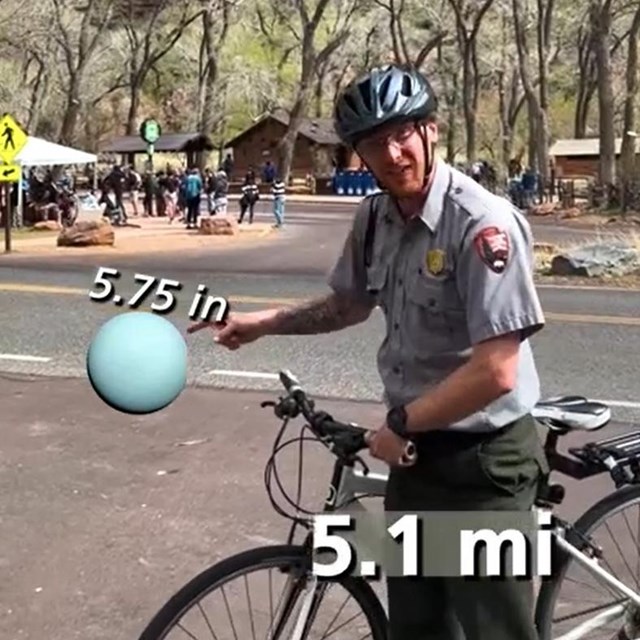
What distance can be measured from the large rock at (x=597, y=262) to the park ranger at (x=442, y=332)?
44.8ft

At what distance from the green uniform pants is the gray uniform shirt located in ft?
0.21

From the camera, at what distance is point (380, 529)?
2.67m

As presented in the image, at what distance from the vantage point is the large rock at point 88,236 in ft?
72.9

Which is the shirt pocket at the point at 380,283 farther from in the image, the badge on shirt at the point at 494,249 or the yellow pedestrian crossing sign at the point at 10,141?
the yellow pedestrian crossing sign at the point at 10,141

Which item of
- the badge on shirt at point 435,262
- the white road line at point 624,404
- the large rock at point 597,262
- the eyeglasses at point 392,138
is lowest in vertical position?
the white road line at point 624,404

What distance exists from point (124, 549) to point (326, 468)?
1388 millimetres

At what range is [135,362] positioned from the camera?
97.3 inches

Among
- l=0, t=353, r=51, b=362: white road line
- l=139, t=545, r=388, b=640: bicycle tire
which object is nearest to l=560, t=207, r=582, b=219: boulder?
l=0, t=353, r=51, b=362: white road line

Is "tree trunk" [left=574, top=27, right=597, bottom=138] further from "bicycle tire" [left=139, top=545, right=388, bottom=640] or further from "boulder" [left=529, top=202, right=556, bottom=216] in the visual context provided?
"bicycle tire" [left=139, top=545, right=388, bottom=640]

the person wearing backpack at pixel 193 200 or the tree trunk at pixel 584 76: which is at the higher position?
the tree trunk at pixel 584 76

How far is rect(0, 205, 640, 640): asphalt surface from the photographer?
4.41 meters

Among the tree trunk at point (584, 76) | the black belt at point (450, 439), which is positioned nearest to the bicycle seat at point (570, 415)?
the black belt at point (450, 439)

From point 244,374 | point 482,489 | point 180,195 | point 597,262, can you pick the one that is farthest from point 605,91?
point 482,489

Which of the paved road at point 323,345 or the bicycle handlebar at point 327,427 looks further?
the paved road at point 323,345
